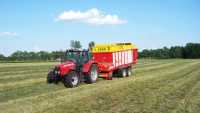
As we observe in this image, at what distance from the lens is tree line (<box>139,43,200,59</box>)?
11012 centimetres

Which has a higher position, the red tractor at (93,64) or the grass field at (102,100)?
the red tractor at (93,64)

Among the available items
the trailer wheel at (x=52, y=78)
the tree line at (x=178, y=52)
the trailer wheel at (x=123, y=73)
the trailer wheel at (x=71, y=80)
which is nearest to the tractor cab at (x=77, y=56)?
the trailer wheel at (x=71, y=80)

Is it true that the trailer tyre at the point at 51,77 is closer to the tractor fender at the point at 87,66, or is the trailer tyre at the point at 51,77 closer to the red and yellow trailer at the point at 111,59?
the tractor fender at the point at 87,66

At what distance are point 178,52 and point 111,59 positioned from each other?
92.3 meters

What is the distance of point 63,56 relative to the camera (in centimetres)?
1922

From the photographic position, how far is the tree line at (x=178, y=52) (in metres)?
110

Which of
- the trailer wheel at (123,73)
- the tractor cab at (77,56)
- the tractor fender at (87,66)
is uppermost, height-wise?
the tractor cab at (77,56)

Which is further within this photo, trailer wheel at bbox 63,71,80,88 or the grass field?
trailer wheel at bbox 63,71,80,88

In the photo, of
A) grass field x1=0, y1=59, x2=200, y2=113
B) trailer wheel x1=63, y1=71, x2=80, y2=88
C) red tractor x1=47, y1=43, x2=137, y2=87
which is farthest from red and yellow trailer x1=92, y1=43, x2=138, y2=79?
grass field x1=0, y1=59, x2=200, y2=113

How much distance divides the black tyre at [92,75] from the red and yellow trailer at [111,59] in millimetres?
1526

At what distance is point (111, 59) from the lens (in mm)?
22531

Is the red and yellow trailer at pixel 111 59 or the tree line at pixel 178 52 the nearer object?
the red and yellow trailer at pixel 111 59

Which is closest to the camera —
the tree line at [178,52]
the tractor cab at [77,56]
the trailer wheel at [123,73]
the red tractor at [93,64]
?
the red tractor at [93,64]

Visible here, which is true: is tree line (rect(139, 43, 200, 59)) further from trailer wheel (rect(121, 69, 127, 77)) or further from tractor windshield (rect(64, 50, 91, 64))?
tractor windshield (rect(64, 50, 91, 64))
